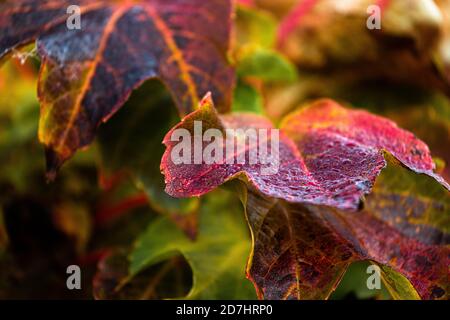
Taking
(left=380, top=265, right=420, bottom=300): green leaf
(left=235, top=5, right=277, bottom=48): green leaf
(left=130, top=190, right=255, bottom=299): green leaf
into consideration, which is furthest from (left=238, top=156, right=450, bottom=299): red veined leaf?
(left=235, top=5, right=277, bottom=48): green leaf

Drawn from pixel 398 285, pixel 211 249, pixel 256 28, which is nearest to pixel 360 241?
pixel 398 285

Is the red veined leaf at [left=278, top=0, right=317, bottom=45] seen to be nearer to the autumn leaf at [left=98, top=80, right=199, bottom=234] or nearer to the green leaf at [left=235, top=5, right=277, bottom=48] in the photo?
the green leaf at [left=235, top=5, right=277, bottom=48]

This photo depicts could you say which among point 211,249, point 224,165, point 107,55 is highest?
point 107,55

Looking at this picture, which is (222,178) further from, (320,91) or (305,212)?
(320,91)

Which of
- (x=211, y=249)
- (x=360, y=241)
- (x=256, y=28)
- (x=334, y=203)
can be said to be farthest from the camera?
(x=256, y=28)

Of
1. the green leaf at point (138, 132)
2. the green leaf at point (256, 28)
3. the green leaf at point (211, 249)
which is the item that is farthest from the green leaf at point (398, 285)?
Result: the green leaf at point (256, 28)

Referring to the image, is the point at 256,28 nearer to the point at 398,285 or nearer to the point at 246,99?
the point at 246,99

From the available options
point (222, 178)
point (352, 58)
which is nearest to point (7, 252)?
point (222, 178)
